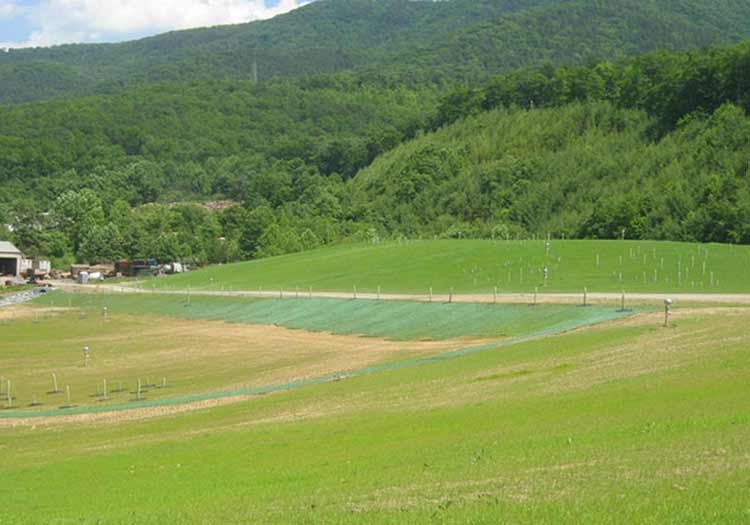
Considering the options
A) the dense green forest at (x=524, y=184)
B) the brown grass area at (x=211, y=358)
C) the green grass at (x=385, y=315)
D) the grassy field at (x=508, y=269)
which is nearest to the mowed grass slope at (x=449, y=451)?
the brown grass area at (x=211, y=358)

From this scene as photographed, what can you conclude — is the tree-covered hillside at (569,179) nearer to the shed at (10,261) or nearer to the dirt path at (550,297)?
the dirt path at (550,297)

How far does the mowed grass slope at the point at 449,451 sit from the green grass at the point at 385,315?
14.2 meters

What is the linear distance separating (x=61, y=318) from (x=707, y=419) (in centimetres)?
7481

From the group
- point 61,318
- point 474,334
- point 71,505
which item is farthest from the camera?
point 61,318

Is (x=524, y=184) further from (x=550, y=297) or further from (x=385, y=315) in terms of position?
(x=550, y=297)

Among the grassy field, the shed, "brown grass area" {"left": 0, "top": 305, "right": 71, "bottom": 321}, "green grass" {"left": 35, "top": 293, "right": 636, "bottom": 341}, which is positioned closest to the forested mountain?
the grassy field

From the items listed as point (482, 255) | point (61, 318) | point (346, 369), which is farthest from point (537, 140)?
point (346, 369)

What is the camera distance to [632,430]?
19.3 m

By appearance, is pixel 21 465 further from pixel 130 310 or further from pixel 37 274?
pixel 37 274

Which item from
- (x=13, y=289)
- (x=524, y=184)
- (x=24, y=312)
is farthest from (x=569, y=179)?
(x=13, y=289)

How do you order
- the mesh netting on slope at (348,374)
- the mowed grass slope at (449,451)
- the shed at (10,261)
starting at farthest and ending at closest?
the shed at (10,261)
the mesh netting on slope at (348,374)
the mowed grass slope at (449,451)

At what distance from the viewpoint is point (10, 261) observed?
149625 mm

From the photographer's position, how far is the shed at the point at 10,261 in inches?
5787

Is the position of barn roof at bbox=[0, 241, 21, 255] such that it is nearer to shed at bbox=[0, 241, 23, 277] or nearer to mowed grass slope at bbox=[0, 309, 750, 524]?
shed at bbox=[0, 241, 23, 277]
